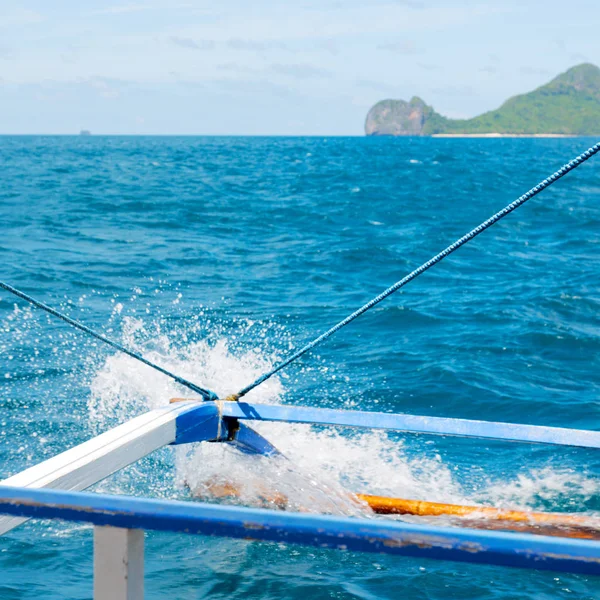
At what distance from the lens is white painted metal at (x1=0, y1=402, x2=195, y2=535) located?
324 cm

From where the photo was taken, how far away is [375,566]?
465 centimetres

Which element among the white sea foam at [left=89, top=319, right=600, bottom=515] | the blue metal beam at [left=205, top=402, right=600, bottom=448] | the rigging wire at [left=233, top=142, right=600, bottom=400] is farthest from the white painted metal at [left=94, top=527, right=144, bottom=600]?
the white sea foam at [left=89, top=319, right=600, bottom=515]

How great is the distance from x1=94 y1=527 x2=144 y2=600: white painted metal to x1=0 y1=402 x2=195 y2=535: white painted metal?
997 mm

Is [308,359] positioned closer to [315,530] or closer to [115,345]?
[115,345]

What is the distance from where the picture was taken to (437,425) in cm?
464

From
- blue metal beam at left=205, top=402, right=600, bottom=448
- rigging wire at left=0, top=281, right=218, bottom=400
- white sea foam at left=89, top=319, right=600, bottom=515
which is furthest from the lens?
white sea foam at left=89, top=319, right=600, bottom=515

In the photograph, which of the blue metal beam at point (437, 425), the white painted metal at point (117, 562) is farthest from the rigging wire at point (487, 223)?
the white painted metal at point (117, 562)

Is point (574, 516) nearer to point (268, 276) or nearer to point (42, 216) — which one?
point (268, 276)

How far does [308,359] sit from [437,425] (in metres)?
4.77

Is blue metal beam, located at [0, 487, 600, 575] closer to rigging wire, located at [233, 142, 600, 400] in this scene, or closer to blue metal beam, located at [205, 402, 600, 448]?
rigging wire, located at [233, 142, 600, 400]

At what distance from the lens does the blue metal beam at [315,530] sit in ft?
5.21

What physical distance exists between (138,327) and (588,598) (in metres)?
6.97

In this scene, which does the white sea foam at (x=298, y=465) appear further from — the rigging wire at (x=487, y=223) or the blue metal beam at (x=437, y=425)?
the rigging wire at (x=487, y=223)

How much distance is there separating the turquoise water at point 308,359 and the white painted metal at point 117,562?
2386 mm
